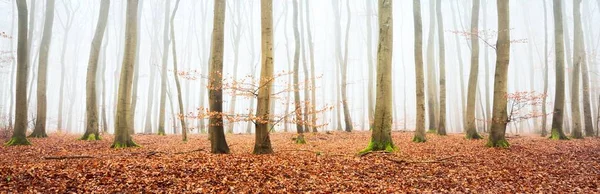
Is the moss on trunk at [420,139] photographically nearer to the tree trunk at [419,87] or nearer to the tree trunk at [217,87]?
the tree trunk at [419,87]

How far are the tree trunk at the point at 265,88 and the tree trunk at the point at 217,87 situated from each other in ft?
3.49

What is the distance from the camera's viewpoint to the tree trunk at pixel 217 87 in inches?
379

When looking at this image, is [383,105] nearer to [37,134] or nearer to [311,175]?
[311,175]

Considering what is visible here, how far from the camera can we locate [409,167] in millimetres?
8219

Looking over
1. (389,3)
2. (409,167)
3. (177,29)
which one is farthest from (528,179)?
(177,29)

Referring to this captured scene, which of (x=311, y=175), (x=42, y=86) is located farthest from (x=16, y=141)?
(x=311, y=175)

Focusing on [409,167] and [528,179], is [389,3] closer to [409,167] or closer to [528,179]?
[409,167]

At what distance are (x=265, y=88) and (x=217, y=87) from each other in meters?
1.35

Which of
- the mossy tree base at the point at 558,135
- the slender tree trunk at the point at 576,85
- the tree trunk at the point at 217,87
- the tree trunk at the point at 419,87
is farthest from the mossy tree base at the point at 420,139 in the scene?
the tree trunk at the point at 217,87

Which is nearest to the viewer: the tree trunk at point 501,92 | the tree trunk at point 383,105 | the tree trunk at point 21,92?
the tree trunk at point 383,105

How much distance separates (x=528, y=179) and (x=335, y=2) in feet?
80.1

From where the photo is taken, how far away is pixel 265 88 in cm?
979

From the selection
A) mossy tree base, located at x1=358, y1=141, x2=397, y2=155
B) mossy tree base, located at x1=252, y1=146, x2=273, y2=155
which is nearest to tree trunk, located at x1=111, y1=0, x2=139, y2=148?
mossy tree base, located at x1=252, y1=146, x2=273, y2=155

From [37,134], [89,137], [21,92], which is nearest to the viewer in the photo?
[21,92]
